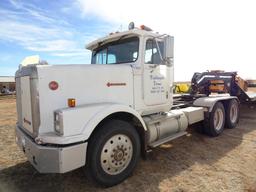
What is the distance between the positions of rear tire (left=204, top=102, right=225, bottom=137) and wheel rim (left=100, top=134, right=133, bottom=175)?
11.1ft

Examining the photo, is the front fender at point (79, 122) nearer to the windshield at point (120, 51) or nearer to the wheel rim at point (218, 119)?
the windshield at point (120, 51)

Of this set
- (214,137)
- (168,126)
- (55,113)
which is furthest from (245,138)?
(55,113)

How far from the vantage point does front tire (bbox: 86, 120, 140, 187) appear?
3.40 metres

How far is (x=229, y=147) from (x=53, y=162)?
4251mm

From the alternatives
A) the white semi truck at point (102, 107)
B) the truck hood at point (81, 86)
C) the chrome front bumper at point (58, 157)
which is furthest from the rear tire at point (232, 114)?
the chrome front bumper at point (58, 157)

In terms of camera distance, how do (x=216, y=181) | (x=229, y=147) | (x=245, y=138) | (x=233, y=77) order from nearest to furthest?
1. (x=216, y=181)
2. (x=229, y=147)
3. (x=245, y=138)
4. (x=233, y=77)

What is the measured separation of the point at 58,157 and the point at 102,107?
0.95 metres

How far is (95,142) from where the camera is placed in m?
3.39

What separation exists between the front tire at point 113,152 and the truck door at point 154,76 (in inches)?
36.4

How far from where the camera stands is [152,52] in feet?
15.0

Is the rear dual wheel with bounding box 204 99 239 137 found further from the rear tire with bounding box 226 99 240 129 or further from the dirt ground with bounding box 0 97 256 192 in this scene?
the dirt ground with bounding box 0 97 256 192

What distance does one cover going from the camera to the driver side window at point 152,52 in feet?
14.6

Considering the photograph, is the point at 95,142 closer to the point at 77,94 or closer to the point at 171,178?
the point at 77,94

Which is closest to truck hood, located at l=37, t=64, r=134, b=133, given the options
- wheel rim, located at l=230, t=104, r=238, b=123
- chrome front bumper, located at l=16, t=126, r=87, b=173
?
chrome front bumper, located at l=16, t=126, r=87, b=173
